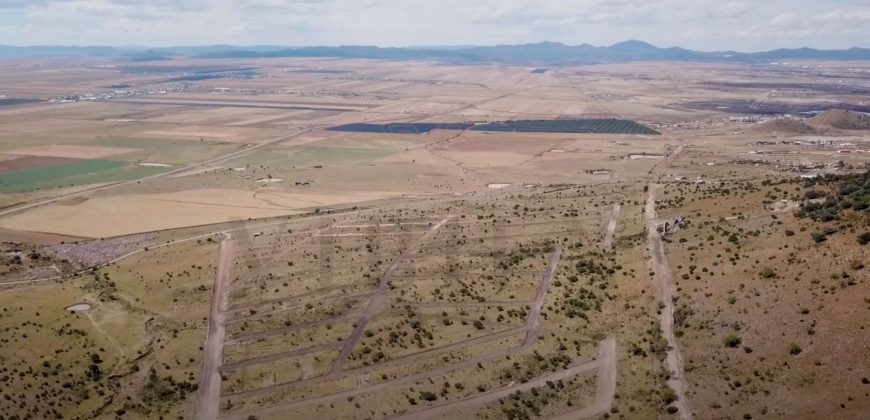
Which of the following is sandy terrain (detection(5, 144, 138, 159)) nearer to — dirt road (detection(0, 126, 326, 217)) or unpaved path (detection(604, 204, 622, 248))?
dirt road (detection(0, 126, 326, 217))

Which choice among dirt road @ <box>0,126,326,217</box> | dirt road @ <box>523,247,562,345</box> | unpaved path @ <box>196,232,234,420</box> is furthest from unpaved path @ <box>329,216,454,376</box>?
dirt road @ <box>0,126,326,217</box>

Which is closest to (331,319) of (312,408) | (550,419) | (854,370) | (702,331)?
(312,408)

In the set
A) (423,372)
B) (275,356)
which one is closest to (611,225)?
(423,372)

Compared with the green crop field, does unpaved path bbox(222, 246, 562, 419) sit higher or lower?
lower

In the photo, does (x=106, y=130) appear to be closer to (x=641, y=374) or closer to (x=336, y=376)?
(x=336, y=376)

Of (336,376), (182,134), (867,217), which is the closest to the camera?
(336,376)
